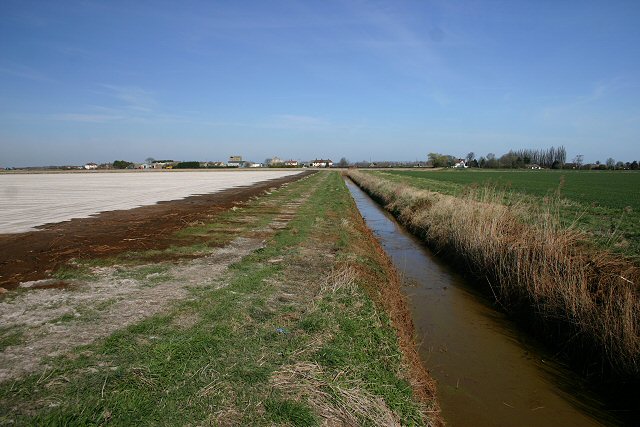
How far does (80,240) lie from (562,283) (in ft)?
42.5

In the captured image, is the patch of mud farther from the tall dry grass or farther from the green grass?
the tall dry grass

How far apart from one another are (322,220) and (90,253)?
9.22 m

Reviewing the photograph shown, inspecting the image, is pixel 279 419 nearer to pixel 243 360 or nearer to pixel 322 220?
pixel 243 360

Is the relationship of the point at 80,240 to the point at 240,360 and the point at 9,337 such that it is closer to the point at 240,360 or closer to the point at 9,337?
the point at 9,337

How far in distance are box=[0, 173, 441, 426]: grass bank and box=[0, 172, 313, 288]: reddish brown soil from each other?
1277 millimetres

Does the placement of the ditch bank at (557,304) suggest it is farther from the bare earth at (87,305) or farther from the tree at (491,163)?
the tree at (491,163)

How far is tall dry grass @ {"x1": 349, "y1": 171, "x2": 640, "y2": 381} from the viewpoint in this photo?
582cm

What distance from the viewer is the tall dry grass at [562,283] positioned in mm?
5820

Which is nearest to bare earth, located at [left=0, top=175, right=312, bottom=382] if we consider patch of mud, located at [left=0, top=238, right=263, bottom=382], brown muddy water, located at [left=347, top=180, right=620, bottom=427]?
patch of mud, located at [left=0, top=238, right=263, bottom=382]

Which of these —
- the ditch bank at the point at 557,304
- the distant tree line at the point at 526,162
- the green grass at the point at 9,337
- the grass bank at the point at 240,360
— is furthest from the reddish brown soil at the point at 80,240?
the distant tree line at the point at 526,162

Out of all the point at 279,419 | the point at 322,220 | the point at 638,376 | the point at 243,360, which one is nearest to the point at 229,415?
the point at 279,419

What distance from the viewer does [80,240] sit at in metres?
11.8

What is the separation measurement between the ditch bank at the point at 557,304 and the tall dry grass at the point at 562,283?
0.02 m

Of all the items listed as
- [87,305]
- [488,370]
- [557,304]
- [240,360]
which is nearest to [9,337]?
[87,305]
